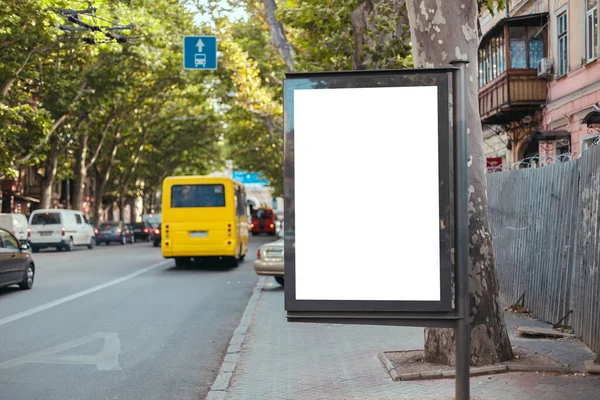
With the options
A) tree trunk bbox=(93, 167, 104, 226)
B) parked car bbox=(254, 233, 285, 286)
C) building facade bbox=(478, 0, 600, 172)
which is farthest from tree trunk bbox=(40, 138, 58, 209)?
A: parked car bbox=(254, 233, 285, 286)

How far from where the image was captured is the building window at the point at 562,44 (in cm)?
2208

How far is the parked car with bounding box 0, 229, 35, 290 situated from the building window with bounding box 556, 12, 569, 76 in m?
14.3

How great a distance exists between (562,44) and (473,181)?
638 inches

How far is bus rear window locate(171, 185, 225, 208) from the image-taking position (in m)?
24.5

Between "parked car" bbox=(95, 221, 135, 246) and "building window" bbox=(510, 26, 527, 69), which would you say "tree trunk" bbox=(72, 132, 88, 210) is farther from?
"building window" bbox=(510, 26, 527, 69)

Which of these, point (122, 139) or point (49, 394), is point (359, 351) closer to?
point (49, 394)

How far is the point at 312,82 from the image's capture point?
561 cm

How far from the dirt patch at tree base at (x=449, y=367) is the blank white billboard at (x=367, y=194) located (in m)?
2.04

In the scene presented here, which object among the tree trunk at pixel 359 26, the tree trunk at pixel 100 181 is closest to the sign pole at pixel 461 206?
the tree trunk at pixel 359 26

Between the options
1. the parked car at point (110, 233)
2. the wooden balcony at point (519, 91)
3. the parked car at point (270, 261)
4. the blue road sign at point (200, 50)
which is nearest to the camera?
the parked car at point (270, 261)

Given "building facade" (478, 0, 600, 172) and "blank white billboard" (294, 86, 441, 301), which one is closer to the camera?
"blank white billboard" (294, 86, 441, 301)

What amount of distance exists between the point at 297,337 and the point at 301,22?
8381 millimetres

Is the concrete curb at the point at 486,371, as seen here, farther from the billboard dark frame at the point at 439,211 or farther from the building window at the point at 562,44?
the building window at the point at 562,44

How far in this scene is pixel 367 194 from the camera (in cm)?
570
